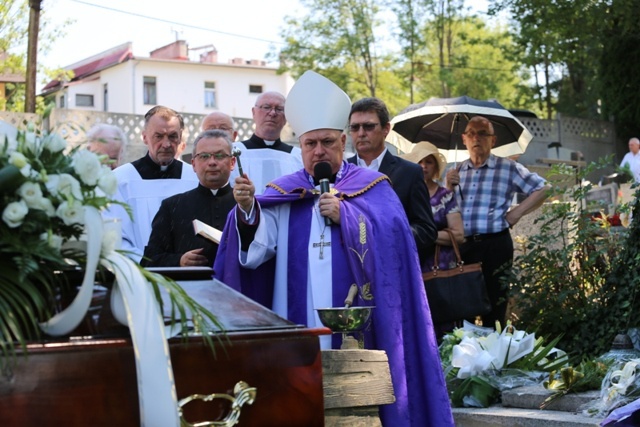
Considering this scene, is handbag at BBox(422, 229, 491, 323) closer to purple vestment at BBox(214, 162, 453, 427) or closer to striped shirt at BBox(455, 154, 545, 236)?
striped shirt at BBox(455, 154, 545, 236)

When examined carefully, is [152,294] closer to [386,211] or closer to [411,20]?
[386,211]

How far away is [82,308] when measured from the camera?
9.26 feet

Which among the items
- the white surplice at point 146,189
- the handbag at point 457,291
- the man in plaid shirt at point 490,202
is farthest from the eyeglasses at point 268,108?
the handbag at point 457,291

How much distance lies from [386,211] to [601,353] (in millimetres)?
2912

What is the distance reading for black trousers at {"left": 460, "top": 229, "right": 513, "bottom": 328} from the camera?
928 centimetres

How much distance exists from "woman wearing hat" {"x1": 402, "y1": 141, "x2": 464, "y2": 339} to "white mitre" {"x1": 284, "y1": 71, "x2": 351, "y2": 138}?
227 cm

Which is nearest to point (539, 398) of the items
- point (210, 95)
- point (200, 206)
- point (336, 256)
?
point (336, 256)

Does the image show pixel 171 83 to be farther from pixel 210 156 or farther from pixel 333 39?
pixel 210 156

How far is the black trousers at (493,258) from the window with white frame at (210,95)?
6007 centimetres

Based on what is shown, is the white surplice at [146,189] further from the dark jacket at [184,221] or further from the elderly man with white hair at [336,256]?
the elderly man with white hair at [336,256]

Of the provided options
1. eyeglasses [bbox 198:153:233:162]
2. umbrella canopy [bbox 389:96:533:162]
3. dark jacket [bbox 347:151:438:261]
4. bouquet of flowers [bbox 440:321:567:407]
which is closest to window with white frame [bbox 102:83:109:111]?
umbrella canopy [bbox 389:96:533:162]

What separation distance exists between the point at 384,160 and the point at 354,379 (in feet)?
12.4

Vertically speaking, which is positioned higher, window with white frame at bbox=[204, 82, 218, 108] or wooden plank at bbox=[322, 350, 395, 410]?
window with white frame at bbox=[204, 82, 218, 108]

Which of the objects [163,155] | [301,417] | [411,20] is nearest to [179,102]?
[411,20]
